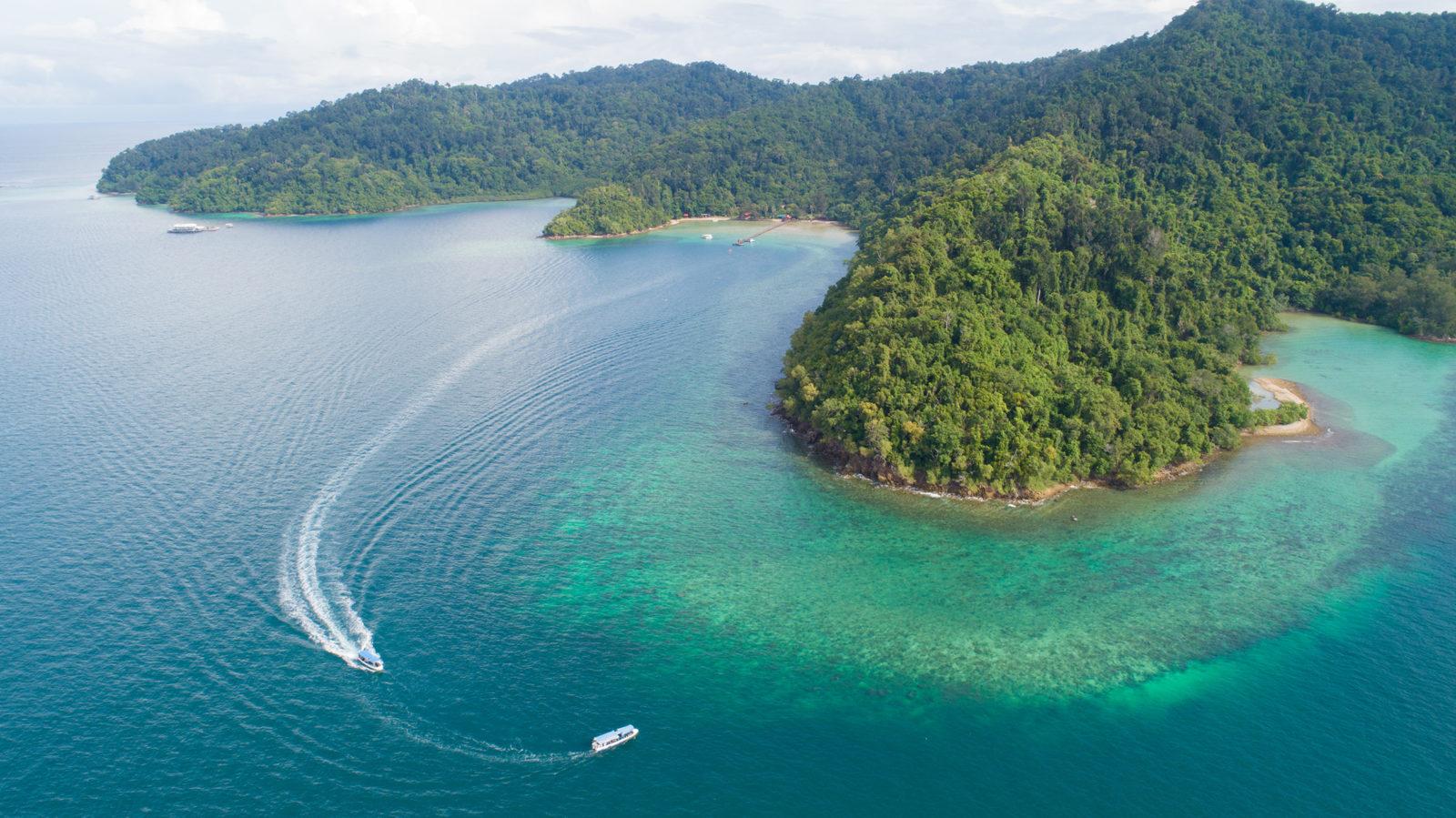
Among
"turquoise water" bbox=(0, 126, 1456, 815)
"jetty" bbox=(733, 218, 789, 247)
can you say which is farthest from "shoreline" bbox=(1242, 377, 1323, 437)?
"jetty" bbox=(733, 218, 789, 247)

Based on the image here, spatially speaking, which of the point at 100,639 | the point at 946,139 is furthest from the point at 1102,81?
the point at 100,639

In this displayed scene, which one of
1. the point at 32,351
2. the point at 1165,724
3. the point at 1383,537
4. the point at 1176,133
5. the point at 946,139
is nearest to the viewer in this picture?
the point at 1165,724

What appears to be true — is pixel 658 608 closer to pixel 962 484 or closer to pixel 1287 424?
pixel 962 484

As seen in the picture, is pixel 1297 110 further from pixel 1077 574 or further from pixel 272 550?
pixel 272 550

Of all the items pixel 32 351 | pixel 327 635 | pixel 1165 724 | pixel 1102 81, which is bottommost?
pixel 1165 724

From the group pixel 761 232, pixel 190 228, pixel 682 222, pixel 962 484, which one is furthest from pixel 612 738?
pixel 190 228

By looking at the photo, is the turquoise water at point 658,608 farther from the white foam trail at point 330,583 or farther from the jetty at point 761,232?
the jetty at point 761,232
